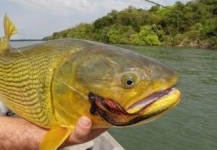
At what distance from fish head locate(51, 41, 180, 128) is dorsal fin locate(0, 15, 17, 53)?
0.83m

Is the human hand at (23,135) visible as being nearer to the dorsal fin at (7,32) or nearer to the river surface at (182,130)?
the dorsal fin at (7,32)

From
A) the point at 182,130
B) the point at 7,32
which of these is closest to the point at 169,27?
the point at 182,130

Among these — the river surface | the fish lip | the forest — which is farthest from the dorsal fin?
the forest


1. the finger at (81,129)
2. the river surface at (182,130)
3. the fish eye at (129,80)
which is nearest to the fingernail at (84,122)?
the finger at (81,129)

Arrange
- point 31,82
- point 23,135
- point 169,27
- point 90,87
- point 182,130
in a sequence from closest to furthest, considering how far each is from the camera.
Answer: point 90,87, point 31,82, point 23,135, point 182,130, point 169,27

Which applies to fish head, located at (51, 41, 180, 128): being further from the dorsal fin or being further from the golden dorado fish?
the dorsal fin

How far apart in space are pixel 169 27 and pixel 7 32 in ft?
229

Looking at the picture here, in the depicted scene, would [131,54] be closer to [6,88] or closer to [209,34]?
[6,88]

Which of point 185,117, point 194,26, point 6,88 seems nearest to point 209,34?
point 194,26

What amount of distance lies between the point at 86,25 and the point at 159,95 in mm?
104596

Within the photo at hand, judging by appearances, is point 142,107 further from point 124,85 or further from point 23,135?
point 23,135

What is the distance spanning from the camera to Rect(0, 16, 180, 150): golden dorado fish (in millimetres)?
1732

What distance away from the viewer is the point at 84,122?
185 centimetres

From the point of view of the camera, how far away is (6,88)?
7.86 ft
